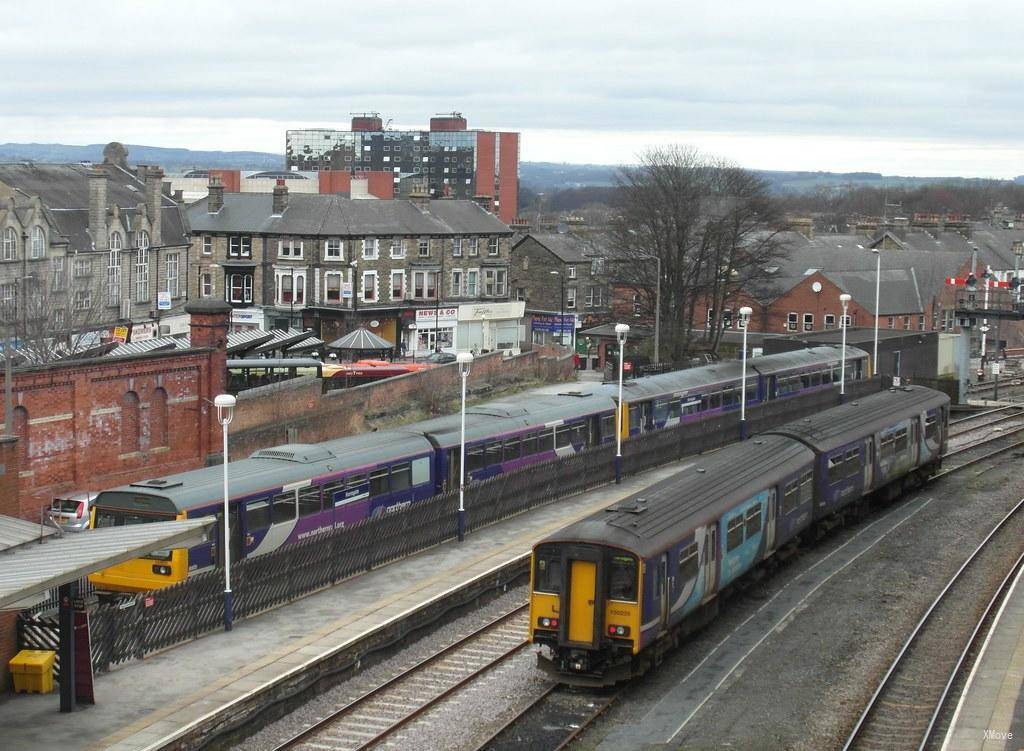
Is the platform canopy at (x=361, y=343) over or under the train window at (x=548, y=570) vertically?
over

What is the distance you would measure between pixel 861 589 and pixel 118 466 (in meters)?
20.0

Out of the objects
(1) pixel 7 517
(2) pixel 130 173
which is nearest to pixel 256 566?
(1) pixel 7 517

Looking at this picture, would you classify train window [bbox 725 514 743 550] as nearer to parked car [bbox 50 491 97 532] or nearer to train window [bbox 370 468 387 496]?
train window [bbox 370 468 387 496]

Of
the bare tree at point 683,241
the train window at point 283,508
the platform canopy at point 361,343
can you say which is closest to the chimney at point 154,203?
the platform canopy at point 361,343

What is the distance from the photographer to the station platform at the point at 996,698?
58.2ft

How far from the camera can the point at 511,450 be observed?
3306cm

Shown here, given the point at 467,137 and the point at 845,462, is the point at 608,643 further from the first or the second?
the point at 467,137

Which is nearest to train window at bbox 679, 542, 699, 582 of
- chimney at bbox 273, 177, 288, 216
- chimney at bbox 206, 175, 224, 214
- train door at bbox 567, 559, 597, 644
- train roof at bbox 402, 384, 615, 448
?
train door at bbox 567, 559, 597, 644

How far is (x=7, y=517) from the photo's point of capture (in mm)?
19422

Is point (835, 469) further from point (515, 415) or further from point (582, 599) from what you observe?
point (582, 599)

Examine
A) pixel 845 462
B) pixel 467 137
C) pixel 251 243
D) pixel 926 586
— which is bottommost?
pixel 926 586

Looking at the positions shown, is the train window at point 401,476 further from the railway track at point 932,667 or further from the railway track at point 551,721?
the railway track at point 932,667

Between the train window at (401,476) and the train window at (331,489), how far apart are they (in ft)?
6.17

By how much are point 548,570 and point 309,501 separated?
25.4ft
